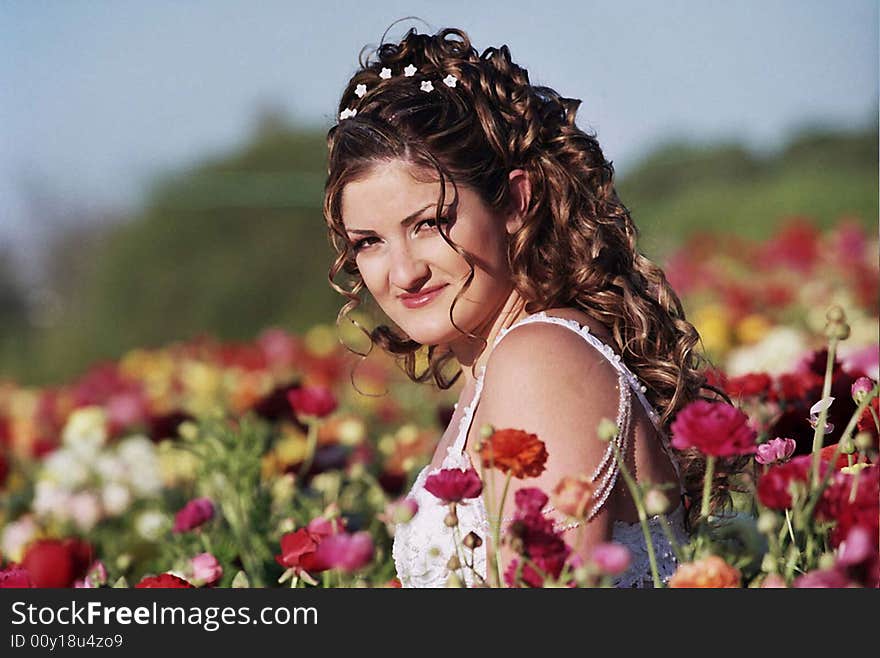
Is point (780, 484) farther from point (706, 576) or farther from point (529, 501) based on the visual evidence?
point (529, 501)

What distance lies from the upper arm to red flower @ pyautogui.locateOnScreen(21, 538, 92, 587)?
833 mm

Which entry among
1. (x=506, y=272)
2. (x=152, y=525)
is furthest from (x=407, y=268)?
(x=152, y=525)

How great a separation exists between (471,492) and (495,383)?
1.31ft

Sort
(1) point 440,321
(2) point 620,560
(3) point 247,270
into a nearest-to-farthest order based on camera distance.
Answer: (2) point 620,560 → (1) point 440,321 → (3) point 247,270

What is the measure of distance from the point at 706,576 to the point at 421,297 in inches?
34.0

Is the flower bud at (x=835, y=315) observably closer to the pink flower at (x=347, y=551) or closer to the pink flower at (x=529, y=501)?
the pink flower at (x=529, y=501)

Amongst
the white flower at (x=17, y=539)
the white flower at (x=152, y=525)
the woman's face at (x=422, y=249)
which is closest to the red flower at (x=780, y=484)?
the woman's face at (x=422, y=249)

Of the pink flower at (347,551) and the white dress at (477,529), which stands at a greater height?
the white dress at (477,529)

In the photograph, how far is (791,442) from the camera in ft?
5.12

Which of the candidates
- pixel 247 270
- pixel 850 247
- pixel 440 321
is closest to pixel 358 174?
pixel 440 321

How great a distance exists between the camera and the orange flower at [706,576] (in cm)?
111

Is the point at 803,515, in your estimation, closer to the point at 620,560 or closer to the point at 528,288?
the point at 620,560

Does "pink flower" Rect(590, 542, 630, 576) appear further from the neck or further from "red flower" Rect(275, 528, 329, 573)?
the neck

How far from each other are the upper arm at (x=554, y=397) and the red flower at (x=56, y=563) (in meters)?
0.83
